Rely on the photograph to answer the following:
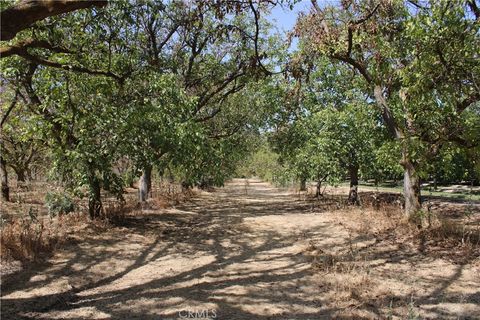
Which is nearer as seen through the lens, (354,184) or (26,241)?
(26,241)

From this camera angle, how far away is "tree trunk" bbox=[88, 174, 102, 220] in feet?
32.4

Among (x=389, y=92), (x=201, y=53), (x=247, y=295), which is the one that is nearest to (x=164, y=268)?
(x=247, y=295)

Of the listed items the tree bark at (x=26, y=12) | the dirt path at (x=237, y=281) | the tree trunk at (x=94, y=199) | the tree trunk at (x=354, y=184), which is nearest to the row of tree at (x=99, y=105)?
the tree trunk at (x=94, y=199)

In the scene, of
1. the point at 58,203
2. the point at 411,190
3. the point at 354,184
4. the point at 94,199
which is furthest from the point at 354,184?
the point at 58,203

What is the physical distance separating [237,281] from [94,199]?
533 cm

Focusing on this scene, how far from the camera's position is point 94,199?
10.1 meters

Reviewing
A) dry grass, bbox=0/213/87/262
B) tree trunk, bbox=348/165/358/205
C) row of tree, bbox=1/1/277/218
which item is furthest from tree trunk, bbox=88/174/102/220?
tree trunk, bbox=348/165/358/205

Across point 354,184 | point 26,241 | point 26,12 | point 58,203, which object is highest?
point 26,12

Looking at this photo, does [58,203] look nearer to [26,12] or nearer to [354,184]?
[26,12]

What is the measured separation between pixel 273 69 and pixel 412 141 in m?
11.9

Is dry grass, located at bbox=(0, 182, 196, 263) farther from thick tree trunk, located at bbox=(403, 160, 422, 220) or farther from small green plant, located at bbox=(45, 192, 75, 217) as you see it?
thick tree trunk, located at bbox=(403, 160, 422, 220)

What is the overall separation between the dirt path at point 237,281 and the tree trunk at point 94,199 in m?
0.88

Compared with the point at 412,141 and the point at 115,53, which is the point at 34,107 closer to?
the point at 115,53

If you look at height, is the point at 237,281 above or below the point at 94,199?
below
